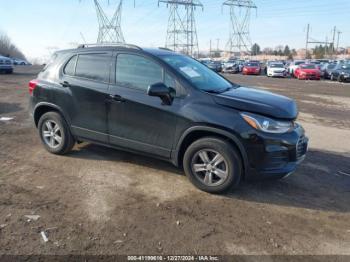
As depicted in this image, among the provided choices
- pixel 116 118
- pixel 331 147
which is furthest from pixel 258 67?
pixel 116 118

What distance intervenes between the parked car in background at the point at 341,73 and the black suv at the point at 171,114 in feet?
83.2

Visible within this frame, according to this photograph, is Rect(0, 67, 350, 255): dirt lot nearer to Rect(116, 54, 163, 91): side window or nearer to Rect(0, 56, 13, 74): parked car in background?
Rect(116, 54, 163, 91): side window

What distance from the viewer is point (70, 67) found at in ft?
18.6

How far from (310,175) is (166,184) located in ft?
7.38

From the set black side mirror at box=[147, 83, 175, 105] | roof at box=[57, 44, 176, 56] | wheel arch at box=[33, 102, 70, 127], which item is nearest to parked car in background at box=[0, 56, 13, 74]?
wheel arch at box=[33, 102, 70, 127]

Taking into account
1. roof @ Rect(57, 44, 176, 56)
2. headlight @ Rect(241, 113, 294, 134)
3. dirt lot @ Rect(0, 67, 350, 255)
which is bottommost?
dirt lot @ Rect(0, 67, 350, 255)

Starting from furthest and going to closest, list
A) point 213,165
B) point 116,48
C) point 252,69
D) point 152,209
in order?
1. point 252,69
2. point 116,48
3. point 213,165
4. point 152,209

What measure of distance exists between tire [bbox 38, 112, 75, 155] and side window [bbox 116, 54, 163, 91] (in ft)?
4.47

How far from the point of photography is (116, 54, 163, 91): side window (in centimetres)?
480

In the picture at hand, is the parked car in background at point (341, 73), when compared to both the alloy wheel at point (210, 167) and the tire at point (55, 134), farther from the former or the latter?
the tire at point (55, 134)

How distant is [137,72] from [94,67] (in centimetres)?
84

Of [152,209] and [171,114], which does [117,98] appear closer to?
[171,114]

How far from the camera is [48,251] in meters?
3.20

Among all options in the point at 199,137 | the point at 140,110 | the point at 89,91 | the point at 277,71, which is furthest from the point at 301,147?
the point at 277,71
